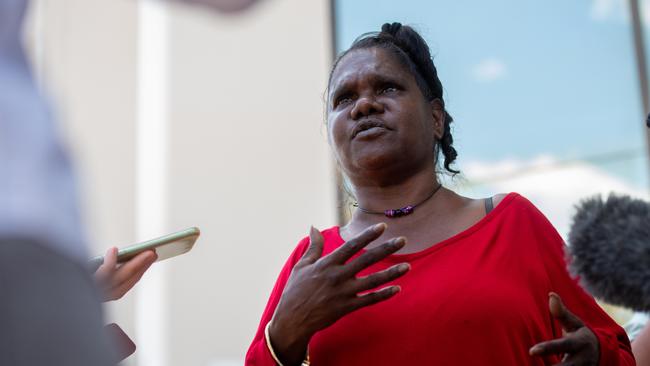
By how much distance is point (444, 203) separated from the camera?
179 cm

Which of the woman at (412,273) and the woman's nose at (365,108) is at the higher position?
the woman's nose at (365,108)

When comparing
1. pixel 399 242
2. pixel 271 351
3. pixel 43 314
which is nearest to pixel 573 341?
pixel 399 242

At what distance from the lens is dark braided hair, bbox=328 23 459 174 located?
1912 millimetres

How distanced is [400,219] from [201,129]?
3.88 meters

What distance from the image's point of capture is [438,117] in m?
1.96

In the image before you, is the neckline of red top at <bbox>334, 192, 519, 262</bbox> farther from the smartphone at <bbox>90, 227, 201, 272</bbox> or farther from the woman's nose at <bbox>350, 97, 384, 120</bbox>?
the smartphone at <bbox>90, 227, 201, 272</bbox>

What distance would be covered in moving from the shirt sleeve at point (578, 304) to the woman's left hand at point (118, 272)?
0.75 metres

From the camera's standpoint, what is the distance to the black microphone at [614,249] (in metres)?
0.80

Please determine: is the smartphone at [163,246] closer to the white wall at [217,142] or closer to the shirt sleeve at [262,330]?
the shirt sleeve at [262,330]

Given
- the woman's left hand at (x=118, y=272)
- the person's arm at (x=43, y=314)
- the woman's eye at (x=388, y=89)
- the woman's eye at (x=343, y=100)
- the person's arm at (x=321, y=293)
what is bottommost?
the person's arm at (x=321, y=293)

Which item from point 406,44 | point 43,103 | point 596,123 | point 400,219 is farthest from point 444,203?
point 596,123

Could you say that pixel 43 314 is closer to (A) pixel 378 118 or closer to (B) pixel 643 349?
(A) pixel 378 118

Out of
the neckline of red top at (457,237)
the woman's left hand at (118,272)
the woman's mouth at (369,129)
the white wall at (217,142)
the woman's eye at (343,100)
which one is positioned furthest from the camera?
the white wall at (217,142)

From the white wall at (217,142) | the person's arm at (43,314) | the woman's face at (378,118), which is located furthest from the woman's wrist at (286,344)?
the white wall at (217,142)
